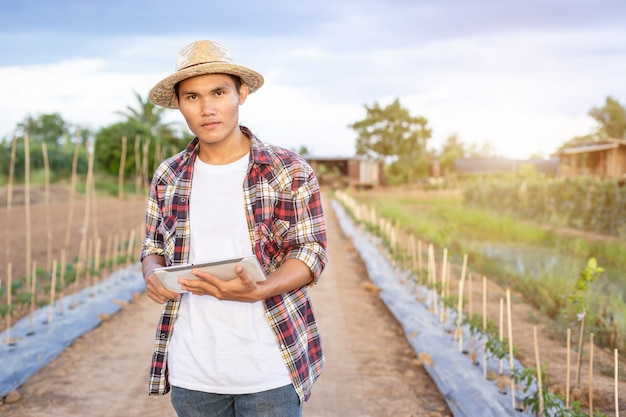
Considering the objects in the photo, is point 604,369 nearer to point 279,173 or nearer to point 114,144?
point 279,173

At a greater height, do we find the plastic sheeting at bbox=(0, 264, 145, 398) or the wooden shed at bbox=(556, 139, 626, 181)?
the wooden shed at bbox=(556, 139, 626, 181)

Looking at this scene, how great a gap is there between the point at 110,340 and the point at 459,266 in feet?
15.9

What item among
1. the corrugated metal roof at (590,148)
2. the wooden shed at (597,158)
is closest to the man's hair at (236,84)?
the wooden shed at (597,158)

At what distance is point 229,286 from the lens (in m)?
1.46

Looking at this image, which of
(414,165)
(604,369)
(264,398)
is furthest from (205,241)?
(414,165)

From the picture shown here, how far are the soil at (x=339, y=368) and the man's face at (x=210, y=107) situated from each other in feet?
6.88

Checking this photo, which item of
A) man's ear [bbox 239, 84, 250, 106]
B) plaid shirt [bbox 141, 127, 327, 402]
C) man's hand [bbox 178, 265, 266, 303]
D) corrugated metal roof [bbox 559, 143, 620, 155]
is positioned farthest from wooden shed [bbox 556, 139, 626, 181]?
man's hand [bbox 178, 265, 266, 303]

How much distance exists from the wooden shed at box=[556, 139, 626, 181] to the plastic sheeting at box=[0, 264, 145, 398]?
1497cm

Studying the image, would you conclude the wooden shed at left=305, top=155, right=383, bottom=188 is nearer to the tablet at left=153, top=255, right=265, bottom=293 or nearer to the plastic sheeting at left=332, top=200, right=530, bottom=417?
the plastic sheeting at left=332, top=200, right=530, bottom=417

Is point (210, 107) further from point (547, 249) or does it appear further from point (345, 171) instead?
point (345, 171)

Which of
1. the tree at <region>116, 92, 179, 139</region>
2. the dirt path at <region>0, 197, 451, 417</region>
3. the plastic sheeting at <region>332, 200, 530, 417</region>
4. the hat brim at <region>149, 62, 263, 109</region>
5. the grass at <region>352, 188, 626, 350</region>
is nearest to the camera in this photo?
the hat brim at <region>149, 62, 263, 109</region>

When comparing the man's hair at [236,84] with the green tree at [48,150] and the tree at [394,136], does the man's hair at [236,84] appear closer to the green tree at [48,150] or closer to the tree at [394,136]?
the green tree at [48,150]

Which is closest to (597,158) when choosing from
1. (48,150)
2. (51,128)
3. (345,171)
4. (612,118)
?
(612,118)

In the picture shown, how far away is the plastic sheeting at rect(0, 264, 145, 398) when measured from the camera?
13.0 feet
